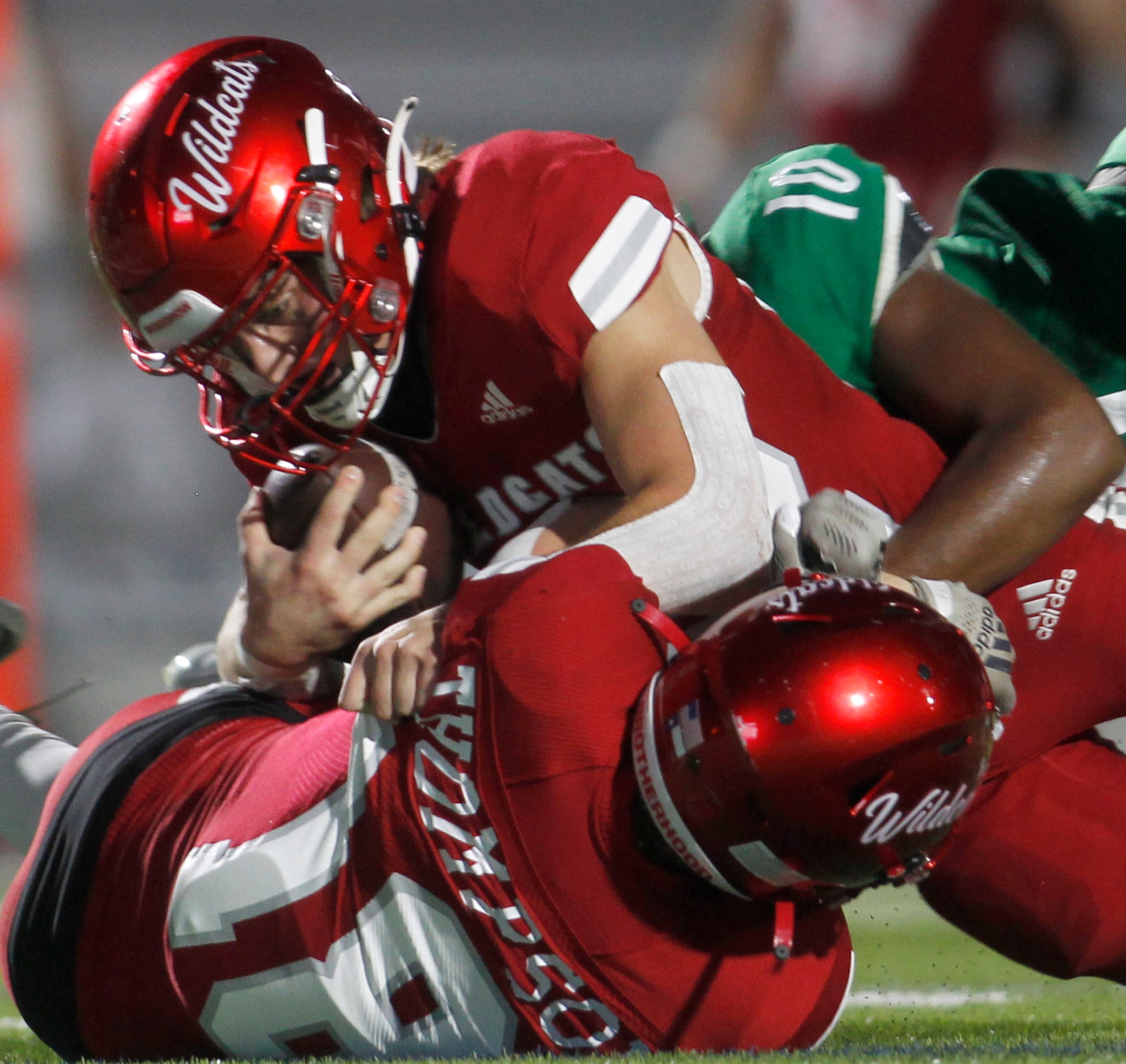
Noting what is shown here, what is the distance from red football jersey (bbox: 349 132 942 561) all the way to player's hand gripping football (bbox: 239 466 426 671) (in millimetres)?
151

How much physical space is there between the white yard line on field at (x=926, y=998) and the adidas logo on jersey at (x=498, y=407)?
108 centimetres

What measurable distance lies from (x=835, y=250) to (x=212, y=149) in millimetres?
826

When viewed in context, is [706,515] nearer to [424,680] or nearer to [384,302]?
[424,680]

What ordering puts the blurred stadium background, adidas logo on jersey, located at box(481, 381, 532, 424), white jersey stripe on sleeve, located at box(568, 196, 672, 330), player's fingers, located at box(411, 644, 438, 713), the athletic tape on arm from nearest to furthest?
player's fingers, located at box(411, 644, 438, 713), the athletic tape on arm, white jersey stripe on sleeve, located at box(568, 196, 672, 330), adidas logo on jersey, located at box(481, 381, 532, 424), the blurred stadium background

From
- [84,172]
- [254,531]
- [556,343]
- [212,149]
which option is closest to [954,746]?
[556,343]

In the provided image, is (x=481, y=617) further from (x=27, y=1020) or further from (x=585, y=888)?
(x=27, y=1020)

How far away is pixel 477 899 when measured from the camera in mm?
1273

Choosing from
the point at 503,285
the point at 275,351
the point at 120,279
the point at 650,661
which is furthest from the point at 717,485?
the point at 120,279

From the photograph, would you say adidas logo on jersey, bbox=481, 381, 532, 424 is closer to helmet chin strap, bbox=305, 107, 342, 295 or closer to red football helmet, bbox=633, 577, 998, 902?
helmet chin strap, bbox=305, 107, 342, 295

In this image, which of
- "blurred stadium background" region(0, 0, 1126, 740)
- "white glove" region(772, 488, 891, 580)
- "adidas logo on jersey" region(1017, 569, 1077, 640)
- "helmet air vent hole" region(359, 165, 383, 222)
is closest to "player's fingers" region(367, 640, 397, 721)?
"white glove" region(772, 488, 891, 580)

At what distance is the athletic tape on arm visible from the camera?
1.42m

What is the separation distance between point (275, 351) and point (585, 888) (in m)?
0.77

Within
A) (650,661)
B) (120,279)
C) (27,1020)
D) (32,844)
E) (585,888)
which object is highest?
(120,279)

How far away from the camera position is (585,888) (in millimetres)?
1242
